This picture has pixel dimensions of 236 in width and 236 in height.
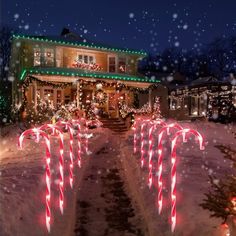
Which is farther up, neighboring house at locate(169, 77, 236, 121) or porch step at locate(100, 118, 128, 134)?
neighboring house at locate(169, 77, 236, 121)

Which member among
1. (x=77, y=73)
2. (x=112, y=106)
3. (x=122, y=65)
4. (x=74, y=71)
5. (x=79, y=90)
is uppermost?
(x=122, y=65)

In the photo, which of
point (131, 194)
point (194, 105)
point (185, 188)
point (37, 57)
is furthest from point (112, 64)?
point (185, 188)

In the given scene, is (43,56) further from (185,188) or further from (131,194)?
(185,188)

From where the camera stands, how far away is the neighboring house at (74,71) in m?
21.2

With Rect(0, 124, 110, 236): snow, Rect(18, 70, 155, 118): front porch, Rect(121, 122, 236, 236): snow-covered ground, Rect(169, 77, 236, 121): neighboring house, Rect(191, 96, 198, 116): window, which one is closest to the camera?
Rect(0, 124, 110, 236): snow

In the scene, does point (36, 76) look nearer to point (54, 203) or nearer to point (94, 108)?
point (94, 108)

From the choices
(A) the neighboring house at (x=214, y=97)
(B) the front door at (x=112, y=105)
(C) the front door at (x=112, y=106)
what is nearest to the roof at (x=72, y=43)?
(B) the front door at (x=112, y=105)

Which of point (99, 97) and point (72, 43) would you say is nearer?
point (99, 97)

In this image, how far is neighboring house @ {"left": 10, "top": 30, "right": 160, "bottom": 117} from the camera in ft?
69.5

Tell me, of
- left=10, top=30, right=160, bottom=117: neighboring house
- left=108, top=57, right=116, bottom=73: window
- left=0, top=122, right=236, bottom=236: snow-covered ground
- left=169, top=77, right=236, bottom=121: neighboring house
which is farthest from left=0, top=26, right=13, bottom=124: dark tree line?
left=0, top=122, right=236, bottom=236: snow-covered ground

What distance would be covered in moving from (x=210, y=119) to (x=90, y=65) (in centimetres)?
1061

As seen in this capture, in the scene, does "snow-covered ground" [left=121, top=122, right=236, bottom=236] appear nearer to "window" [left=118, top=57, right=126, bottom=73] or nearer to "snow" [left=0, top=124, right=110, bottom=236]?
"snow" [left=0, top=124, right=110, bottom=236]

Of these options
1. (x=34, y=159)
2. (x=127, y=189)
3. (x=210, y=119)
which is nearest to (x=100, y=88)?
(x=210, y=119)

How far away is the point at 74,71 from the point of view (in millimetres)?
22828
